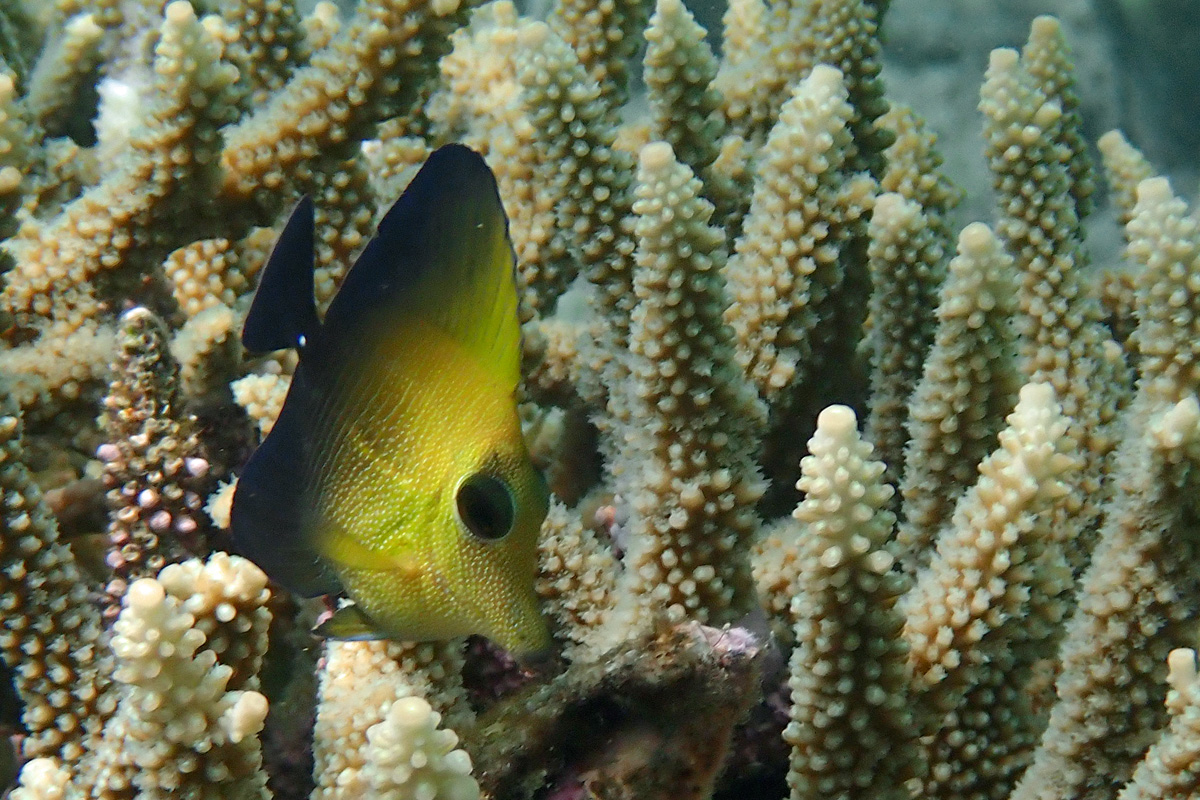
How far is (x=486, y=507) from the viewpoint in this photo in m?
1.27

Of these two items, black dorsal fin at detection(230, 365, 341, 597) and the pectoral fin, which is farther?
the pectoral fin

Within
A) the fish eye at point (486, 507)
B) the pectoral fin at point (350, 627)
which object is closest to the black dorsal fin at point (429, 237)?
the fish eye at point (486, 507)

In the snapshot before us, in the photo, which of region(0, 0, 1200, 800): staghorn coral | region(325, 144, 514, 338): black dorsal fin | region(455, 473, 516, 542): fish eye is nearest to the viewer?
region(325, 144, 514, 338): black dorsal fin

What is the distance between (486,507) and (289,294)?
0.40 metres

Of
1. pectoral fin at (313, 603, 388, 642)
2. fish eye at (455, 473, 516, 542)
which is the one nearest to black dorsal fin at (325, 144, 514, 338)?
fish eye at (455, 473, 516, 542)

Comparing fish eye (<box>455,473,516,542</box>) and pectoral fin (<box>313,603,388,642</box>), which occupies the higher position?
fish eye (<box>455,473,516,542</box>)

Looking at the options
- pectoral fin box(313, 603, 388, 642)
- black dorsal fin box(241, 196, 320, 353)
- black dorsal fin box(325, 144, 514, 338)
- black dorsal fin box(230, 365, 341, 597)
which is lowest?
pectoral fin box(313, 603, 388, 642)

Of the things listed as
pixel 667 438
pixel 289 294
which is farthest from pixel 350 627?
pixel 667 438

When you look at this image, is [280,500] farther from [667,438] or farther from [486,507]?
[667,438]

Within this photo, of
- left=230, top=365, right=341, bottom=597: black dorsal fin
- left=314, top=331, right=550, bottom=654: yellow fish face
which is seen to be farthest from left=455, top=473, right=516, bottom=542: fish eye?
left=230, top=365, right=341, bottom=597: black dorsal fin

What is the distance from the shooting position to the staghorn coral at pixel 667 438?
5.34 ft

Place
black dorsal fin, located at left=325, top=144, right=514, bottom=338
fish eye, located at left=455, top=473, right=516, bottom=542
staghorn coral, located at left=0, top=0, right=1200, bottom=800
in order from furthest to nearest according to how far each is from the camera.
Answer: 1. staghorn coral, located at left=0, top=0, right=1200, bottom=800
2. fish eye, located at left=455, top=473, right=516, bottom=542
3. black dorsal fin, located at left=325, top=144, right=514, bottom=338

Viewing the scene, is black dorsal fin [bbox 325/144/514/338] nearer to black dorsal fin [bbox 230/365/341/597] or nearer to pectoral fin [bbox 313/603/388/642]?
black dorsal fin [bbox 230/365/341/597]

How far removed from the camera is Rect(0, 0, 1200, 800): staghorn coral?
163 centimetres
